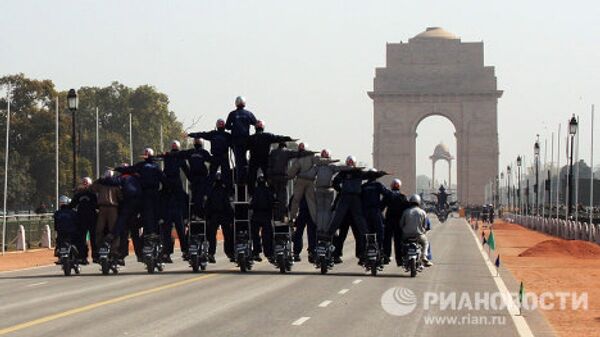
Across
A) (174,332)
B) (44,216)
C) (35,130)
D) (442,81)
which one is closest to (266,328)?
(174,332)

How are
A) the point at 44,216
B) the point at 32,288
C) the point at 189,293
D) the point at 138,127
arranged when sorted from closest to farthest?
the point at 189,293 < the point at 32,288 < the point at 44,216 < the point at 138,127

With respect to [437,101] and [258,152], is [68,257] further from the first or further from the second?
[437,101]

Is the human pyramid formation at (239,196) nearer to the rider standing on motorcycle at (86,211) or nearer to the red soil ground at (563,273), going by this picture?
the rider standing on motorcycle at (86,211)

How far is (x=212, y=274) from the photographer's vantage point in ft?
94.9

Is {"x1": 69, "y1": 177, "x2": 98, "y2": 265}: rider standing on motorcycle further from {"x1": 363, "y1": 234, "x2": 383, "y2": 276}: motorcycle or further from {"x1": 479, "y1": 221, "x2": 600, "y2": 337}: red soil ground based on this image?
{"x1": 479, "y1": 221, "x2": 600, "y2": 337}: red soil ground

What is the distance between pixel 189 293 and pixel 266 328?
6.18m

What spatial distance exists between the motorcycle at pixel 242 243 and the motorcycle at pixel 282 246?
54cm

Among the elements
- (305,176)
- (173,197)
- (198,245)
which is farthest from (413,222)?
(173,197)

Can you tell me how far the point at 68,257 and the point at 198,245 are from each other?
2.65m

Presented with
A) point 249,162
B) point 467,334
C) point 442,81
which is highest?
point 442,81

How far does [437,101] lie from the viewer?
168250 mm

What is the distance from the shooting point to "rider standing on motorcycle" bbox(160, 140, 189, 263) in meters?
29.3

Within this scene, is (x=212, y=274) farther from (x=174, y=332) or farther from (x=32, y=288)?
(x=174, y=332)

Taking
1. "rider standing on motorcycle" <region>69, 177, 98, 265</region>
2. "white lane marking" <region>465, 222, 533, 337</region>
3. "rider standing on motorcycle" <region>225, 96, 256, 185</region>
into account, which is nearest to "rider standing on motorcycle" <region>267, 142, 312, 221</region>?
"rider standing on motorcycle" <region>225, 96, 256, 185</region>
